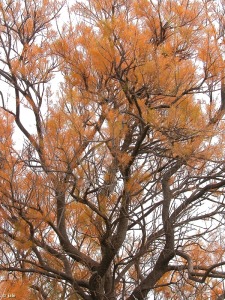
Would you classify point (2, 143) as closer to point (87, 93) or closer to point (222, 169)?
point (87, 93)

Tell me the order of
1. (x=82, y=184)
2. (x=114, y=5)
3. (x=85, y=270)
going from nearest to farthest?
(x=82, y=184) < (x=114, y=5) < (x=85, y=270)

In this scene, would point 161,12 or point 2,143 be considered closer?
point 161,12

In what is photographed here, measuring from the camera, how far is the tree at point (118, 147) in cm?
324

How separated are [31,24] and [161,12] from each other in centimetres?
165

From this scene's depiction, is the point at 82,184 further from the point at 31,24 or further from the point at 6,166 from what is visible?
the point at 31,24

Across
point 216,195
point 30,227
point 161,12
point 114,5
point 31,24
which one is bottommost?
point 30,227

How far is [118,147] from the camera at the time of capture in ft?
10.9

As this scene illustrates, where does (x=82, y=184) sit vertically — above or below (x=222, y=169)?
below

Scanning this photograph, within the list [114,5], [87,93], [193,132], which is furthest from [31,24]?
[193,132]

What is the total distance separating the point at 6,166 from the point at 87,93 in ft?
2.47

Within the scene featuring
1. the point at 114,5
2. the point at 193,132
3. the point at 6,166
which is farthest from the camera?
the point at 114,5

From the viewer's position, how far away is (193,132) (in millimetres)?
3176

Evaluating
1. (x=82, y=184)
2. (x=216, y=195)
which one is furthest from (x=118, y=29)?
(x=216, y=195)

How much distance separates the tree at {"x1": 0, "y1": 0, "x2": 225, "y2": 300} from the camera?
10.6ft
